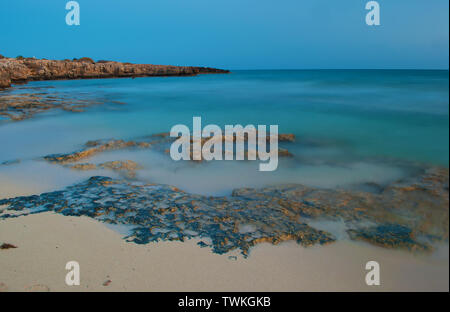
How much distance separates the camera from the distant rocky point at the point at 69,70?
29297 millimetres

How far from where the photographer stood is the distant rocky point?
29297 mm

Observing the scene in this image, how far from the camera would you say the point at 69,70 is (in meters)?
36.0

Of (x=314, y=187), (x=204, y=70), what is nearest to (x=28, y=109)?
(x=314, y=187)

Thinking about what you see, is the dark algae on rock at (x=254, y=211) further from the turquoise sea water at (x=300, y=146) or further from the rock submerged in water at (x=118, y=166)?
the rock submerged in water at (x=118, y=166)

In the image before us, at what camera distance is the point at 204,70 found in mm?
53344

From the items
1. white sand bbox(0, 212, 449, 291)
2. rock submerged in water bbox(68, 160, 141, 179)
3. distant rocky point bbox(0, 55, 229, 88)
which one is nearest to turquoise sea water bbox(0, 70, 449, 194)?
rock submerged in water bbox(68, 160, 141, 179)

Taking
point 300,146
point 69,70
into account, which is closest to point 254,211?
point 300,146

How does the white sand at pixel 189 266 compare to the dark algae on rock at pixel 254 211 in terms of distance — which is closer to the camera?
the white sand at pixel 189 266

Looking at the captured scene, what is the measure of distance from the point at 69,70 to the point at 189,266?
4007 centimetres

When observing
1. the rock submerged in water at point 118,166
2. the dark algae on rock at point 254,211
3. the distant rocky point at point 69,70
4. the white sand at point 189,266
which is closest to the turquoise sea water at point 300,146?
the rock submerged in water at point 118,166

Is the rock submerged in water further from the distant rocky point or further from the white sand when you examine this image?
the distant rocky point

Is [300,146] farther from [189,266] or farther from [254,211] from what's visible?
[189,266]

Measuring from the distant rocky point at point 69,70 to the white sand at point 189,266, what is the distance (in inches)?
972

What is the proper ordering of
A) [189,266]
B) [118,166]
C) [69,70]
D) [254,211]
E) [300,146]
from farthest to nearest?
[69,70] → [300,146] → [118,166] → [254,211] → [189,266]
